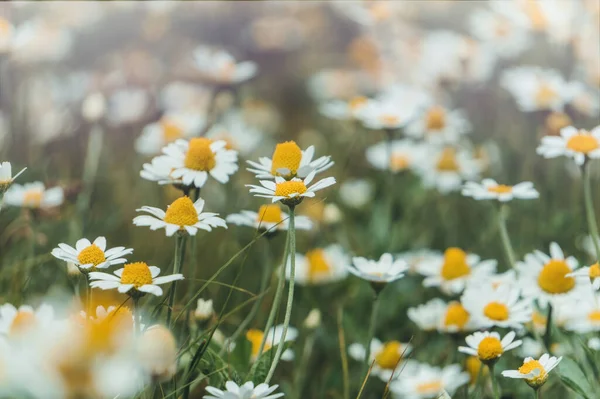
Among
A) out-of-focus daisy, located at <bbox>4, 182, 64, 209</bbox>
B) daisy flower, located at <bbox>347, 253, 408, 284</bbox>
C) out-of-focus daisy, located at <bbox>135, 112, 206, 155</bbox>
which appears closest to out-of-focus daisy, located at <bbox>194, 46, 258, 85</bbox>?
out-of-focus daisy, located at <bbox>135, 112, 206, 155</bbox>

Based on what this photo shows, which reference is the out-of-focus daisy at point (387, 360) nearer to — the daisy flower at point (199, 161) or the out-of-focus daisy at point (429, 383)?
the out-of-focus daisy at point (429, 383)

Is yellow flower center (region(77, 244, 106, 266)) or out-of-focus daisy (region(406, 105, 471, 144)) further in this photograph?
out-of-focus daisy (region(406, 105, 471, 144))

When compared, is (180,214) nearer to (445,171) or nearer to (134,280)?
(134,280)

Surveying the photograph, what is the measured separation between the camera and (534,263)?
1.41 meters

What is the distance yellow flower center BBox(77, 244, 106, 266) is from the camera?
1.06 m

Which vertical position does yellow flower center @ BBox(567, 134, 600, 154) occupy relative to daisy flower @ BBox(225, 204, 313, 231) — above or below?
above

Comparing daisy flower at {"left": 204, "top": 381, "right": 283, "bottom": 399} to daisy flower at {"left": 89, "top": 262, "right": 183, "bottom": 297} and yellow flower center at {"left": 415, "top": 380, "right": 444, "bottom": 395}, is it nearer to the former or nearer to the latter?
daisy flower at {"left": 89, "top": 262, "right": 183, "bottom": 297}

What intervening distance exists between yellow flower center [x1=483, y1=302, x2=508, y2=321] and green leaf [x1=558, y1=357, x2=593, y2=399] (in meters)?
0.11

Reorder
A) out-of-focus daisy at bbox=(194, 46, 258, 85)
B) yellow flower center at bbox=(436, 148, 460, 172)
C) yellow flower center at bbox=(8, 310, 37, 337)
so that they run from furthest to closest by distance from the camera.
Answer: yellow flower center at bbox=(436, 148, 460, 172), out-of-focus daisy at bbox=(194, 46, 258, 85), yellow flower center at bbox=(8, 310, 37, 337)

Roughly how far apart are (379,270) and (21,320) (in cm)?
59

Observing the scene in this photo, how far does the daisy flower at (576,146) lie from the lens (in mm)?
1350

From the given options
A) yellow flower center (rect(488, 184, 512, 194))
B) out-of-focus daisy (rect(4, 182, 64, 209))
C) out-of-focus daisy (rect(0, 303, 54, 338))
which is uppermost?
out-of-focus daisy (rect(0, 303, 54, 338))

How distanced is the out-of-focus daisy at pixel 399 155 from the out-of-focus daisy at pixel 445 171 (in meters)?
0.03

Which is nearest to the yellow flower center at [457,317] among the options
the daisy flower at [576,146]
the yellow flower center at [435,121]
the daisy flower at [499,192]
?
the daisy flower at [499,192]
